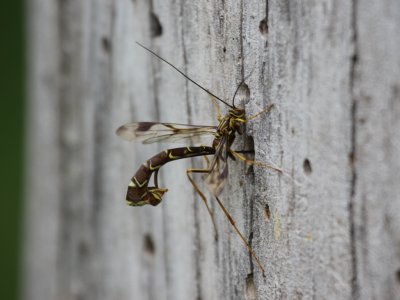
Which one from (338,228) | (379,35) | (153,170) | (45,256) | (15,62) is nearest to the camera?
(379,35)

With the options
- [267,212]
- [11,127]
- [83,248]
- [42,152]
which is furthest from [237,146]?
[11,127]

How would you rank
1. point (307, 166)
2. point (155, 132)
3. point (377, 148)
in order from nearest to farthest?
point (377, 148) → point (307, 166) → point (155, 132)

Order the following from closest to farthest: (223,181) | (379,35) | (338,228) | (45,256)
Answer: (379,35) < (338,228) < (223,181) < (45,256)

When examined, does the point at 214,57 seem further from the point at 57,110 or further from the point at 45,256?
the point at 45,256

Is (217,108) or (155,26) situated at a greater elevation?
(155,26)

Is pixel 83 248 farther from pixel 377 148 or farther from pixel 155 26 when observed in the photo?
pixel 377 148

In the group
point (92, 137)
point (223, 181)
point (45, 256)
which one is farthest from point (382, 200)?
point (45, 256)
